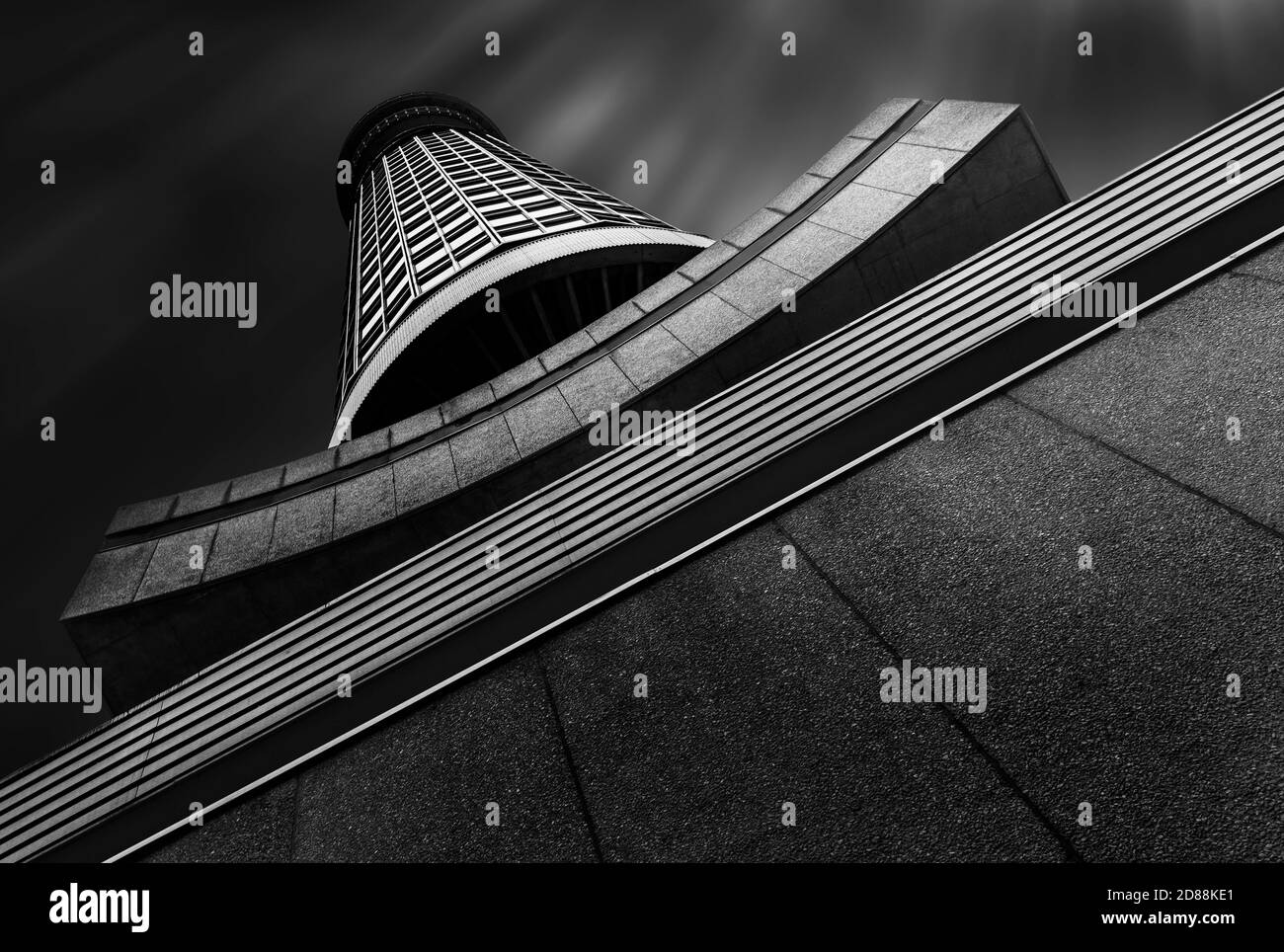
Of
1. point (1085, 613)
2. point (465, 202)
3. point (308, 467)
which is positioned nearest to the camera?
point (1085, 613)

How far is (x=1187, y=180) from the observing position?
751 centimetres

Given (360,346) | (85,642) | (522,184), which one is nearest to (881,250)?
(85,642)

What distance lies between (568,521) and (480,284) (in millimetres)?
20267

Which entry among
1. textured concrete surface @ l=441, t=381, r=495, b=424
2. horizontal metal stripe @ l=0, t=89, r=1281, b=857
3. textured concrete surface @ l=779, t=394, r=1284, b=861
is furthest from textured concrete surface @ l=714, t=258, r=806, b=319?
textured concrete surface @ l=779, t=394, r=1284, b=861

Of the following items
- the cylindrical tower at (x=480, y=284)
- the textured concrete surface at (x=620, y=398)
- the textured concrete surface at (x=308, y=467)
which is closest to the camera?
the textured concrete surface at (x=620, y=398)

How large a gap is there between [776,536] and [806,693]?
150 centimetres

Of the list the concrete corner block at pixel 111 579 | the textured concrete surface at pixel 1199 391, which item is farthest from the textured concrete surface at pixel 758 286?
the concrete corner block at pixel 111 579

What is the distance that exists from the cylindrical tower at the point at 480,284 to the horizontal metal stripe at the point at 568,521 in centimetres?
1835

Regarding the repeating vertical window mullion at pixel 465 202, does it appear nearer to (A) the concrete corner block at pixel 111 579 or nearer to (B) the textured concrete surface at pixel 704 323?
(B) the textured concrete surface at pixel 704 323

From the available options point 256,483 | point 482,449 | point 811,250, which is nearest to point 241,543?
point 256,483

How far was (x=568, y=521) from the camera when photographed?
7.27 meters

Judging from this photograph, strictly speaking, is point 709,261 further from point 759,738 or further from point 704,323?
point 759,738

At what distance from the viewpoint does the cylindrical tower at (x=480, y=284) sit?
2564cm
